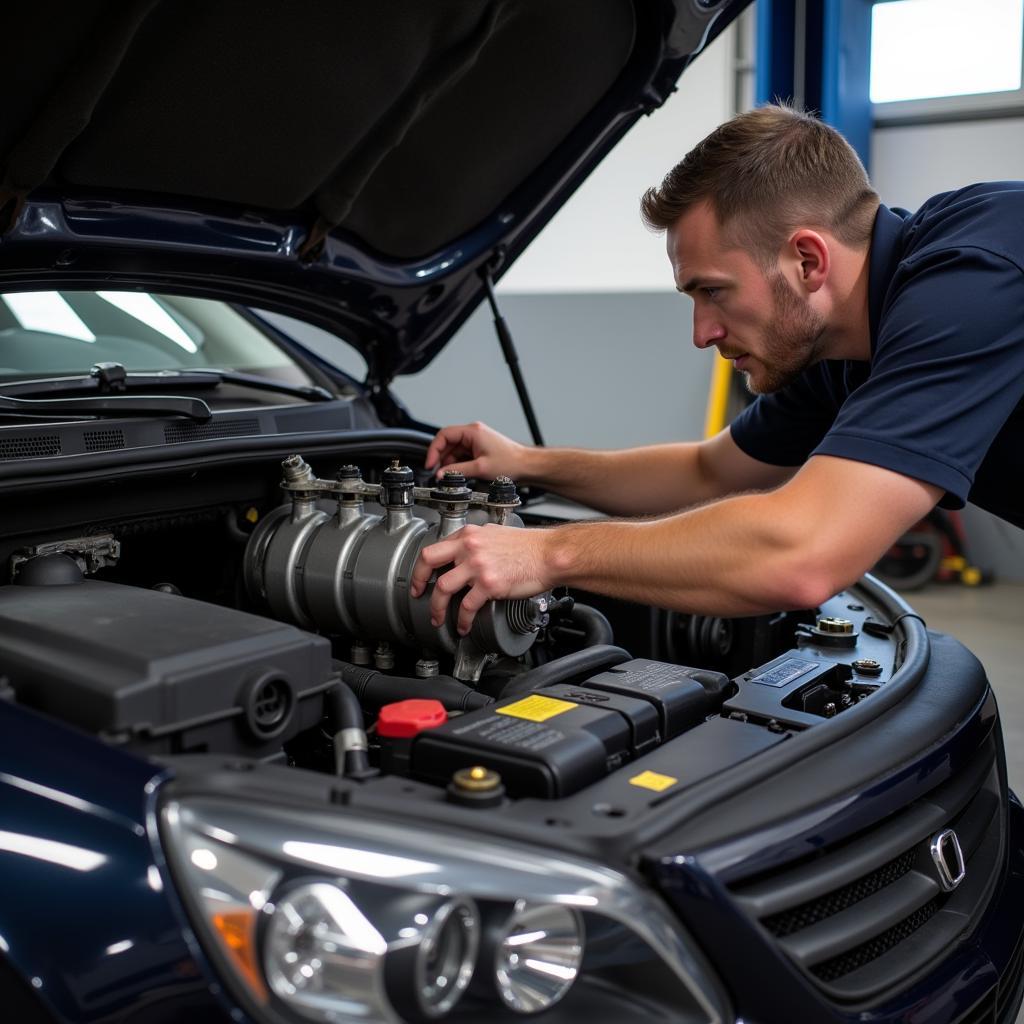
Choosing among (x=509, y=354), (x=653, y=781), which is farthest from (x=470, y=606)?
(x=509, y=354)

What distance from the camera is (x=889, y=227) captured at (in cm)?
163

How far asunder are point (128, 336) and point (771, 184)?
48.3 inches

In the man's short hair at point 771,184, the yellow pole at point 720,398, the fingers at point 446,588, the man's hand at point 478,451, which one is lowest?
the yellow pole at point 720,398

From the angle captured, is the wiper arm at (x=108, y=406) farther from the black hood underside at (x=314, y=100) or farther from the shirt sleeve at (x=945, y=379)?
the shirt sleeve at (x=945, y=379)

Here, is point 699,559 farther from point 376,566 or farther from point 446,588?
point 376,566

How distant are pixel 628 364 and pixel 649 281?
1.58 ft

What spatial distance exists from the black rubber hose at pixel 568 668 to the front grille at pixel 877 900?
40cm

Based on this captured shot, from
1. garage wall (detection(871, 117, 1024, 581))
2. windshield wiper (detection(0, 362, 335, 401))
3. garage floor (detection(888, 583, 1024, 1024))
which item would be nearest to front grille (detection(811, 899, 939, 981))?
windshield wiper (detection(0, 362, 335, 401))

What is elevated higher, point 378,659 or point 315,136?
point 315,136

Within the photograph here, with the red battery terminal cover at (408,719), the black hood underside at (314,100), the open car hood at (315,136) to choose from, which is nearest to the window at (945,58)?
the open car hood at (315,136)

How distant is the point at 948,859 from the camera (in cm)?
124

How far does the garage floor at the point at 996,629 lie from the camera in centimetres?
331

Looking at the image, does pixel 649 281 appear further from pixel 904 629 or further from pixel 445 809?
pixel 445 809

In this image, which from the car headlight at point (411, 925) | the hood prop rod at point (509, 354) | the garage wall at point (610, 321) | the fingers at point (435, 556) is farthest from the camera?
the garage wall at point (610, 321)
